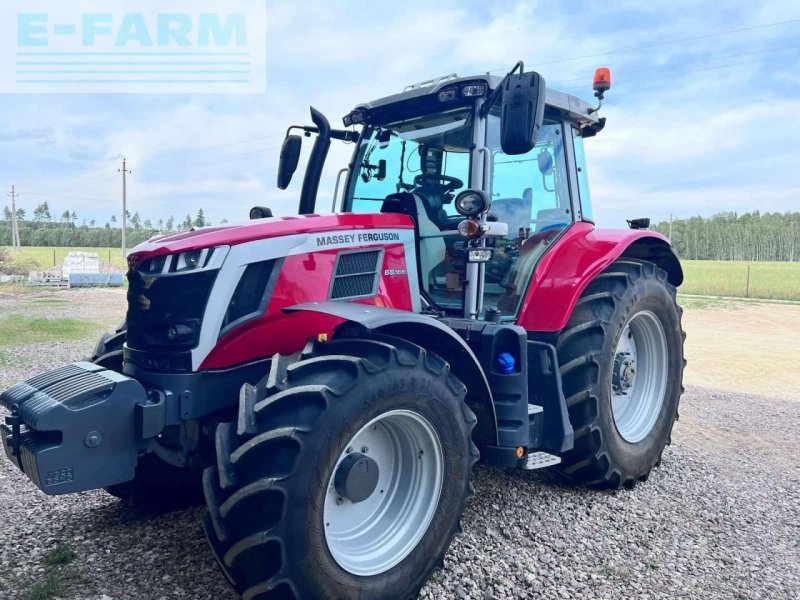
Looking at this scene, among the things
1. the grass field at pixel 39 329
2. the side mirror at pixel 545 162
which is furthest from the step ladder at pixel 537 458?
the grass field at pixel 39 329

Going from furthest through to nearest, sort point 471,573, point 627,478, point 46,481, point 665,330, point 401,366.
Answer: point 665,330 < point 627,478 < point 471,573 < point 401,366 < point 46,481

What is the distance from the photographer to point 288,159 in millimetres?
4234

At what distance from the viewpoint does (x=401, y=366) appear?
108 inches

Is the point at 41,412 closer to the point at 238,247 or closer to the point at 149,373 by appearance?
the point at 149,373

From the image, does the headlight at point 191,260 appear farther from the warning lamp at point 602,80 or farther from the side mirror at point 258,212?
the warning lamp at point 602,80

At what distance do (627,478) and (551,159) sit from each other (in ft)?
7.30

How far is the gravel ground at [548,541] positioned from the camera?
2.99m

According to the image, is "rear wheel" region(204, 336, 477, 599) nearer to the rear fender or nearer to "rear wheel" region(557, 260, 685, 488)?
the rear fender

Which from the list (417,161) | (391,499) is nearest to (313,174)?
(417,161)

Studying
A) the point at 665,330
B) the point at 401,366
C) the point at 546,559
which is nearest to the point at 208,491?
the point at 401,366

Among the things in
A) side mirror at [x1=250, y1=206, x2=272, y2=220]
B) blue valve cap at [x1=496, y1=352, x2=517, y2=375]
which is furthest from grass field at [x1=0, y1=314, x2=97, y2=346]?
blue valve cap at [x1=496, y1=352, x2=517, y2=375]

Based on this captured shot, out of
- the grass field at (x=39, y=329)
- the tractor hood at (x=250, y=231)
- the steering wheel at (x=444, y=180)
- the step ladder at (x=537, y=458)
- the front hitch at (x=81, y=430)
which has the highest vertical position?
the steering wheel at (x=444, y=180)

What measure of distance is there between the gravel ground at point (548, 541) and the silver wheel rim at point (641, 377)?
15.8 inches

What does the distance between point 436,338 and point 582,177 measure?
2155 mm
